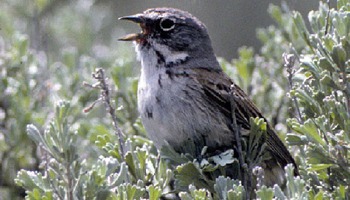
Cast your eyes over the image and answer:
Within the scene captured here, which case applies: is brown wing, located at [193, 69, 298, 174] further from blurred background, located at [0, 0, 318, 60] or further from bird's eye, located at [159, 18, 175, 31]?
blurred background, located at [0, 0, 318, 60]

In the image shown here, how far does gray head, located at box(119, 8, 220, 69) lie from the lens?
392 cm

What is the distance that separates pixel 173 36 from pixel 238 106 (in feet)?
1.97

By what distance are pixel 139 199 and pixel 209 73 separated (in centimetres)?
128

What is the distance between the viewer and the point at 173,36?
4039mm

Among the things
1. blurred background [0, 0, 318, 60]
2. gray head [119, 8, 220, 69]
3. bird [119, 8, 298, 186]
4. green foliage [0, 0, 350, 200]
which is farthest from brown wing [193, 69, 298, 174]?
blurred background [0, 0, 318, 60]

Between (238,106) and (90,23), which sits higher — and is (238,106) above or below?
below

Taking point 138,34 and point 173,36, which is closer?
point 138,34

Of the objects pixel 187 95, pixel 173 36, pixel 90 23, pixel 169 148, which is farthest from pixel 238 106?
pixel 90 23

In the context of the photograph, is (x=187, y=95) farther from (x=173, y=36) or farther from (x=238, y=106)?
(x=173, y=36)

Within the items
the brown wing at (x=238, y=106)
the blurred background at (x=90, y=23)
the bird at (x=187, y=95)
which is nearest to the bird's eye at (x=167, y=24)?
the bird at (x=187, y=95)

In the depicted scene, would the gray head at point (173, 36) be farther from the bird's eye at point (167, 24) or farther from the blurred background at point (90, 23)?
the blurred background at point (90, 23)

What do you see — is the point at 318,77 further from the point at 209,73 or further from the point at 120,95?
the point at 120,95

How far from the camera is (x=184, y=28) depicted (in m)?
4.10

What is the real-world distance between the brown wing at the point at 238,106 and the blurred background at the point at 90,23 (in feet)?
2.81
